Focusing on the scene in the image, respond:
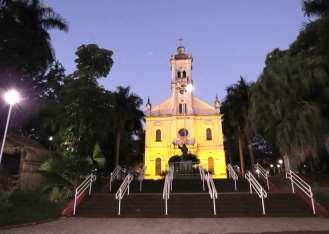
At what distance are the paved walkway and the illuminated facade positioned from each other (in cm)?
2679

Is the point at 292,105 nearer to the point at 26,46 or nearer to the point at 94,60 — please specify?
the point at 94,60

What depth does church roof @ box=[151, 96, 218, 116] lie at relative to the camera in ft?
137

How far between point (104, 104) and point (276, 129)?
→ 36.0ft

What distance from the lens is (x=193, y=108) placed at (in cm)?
4238

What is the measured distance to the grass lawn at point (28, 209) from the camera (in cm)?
1019

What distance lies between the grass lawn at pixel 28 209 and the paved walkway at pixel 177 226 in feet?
2.19

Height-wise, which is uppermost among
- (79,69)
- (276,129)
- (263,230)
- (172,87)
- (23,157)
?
(172,87)

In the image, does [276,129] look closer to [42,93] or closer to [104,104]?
[104,104]

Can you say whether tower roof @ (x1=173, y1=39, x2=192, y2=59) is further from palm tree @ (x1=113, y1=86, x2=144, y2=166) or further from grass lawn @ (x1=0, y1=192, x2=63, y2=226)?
grass lawn @ (x1=0, y1=192, x2=63, y2=226)

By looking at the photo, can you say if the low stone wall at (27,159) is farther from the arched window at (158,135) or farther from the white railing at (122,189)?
the arched window at (158,135)

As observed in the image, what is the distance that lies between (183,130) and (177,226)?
101 feet

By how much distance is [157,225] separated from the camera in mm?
9875

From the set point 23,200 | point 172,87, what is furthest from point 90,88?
point 172,87

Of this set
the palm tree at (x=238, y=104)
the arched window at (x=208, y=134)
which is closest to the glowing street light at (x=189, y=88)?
the arched window at (x=208, y=134)
